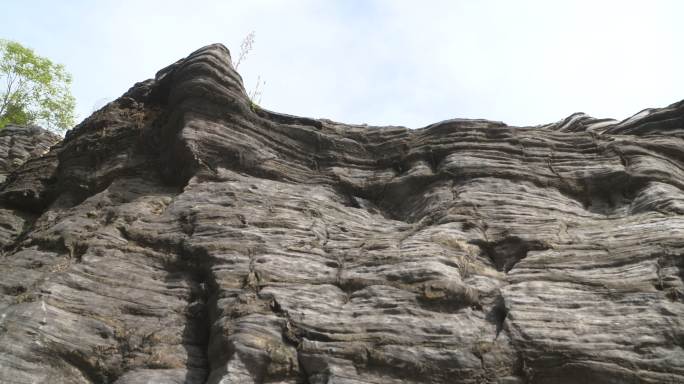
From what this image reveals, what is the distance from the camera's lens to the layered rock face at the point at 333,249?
11.0 metres

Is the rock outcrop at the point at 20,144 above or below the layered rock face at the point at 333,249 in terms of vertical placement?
above

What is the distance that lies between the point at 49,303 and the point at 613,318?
10.6m

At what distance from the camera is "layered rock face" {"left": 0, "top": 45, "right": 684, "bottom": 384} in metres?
11.0

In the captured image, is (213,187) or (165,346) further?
(213,187)

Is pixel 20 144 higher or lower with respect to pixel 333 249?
higher

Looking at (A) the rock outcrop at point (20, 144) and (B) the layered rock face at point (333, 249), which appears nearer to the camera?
(B) the layered rock face at point (333, 249)

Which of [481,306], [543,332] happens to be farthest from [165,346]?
[543,332]

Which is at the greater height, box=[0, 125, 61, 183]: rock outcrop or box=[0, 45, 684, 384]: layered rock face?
box=[0, 125, 61, 183]: rock outcrop

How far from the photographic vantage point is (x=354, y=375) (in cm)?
1073

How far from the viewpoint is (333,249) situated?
14055mm

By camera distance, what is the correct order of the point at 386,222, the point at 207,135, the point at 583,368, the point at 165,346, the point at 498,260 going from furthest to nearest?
1. the point at 207,135
2. the point at 386,222
3. the point at 498,260
4. the point at 165,346
5. the point at 583,368

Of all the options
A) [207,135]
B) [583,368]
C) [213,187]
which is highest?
[207,135]

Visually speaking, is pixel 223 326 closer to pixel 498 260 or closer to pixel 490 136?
pixel 498 260

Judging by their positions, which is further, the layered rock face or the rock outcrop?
the rock outcrop
